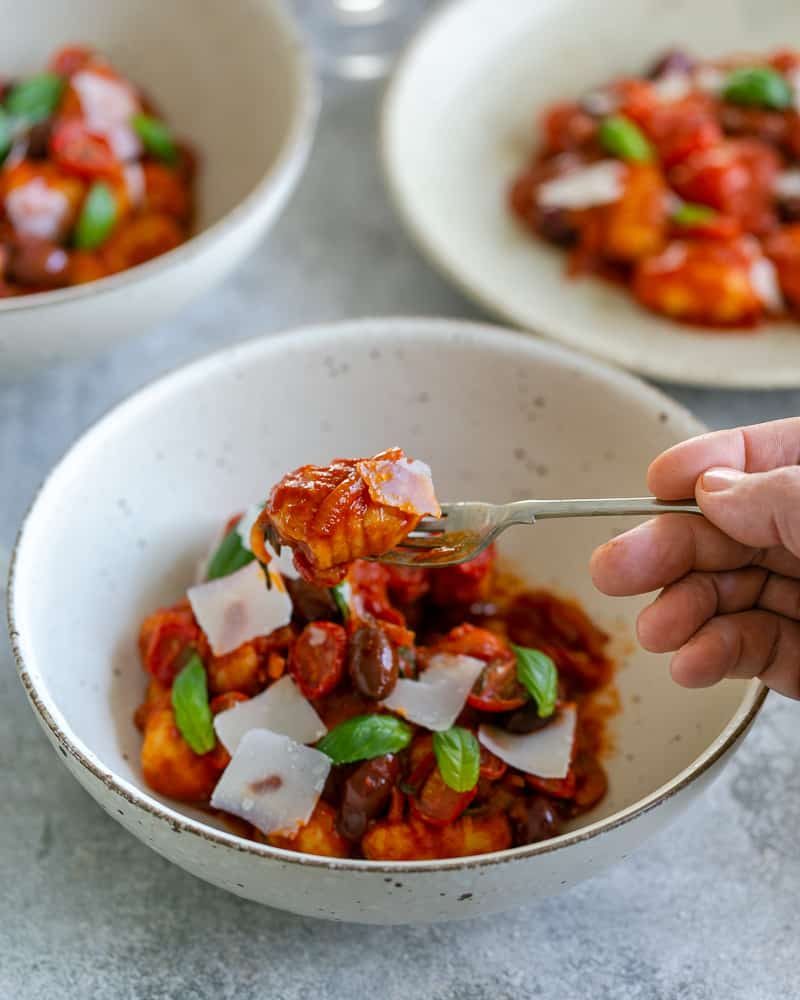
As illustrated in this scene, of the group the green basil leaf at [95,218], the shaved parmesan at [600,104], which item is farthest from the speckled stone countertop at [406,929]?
the shaved parmesan at [600,104]

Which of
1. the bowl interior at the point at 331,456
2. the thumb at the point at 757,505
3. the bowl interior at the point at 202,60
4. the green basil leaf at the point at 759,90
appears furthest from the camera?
the green basil leaf at the point at 759,90

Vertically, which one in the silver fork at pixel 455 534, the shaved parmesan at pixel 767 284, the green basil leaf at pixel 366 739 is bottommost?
the shaved parmesan at pixel 767 284

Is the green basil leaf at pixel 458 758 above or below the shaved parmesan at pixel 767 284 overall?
above

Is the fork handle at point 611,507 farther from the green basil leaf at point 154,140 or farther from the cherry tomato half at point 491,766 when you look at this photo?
the green basil leaf at point 154,140

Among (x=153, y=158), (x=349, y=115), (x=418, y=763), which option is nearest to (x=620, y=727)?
(x=418, y=763)

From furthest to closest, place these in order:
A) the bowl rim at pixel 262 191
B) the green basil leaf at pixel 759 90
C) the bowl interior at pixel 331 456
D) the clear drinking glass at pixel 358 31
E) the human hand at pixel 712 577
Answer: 1. the clear drinking glass at pixel 358 31
2. the green basil leaf at pixel 759 90
3. the bowl rim at pixel 262 191
4. the bowl interior at pixel 331 456
5. the human hand at pixel 712 577

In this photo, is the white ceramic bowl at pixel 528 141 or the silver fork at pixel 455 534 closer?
the silver fork at pixel 455 534

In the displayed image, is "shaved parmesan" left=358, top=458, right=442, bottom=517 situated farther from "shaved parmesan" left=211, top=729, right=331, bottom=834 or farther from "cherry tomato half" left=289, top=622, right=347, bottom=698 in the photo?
"shaved parmesan" left=211, top=729, right=331, bottom=834
